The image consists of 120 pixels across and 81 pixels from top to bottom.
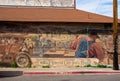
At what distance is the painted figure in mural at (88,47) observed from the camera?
90.4 feet

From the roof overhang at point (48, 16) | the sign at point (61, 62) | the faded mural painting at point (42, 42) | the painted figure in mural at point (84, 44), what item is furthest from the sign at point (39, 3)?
the sign at point (61, 62)

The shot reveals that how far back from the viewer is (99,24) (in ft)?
91.1

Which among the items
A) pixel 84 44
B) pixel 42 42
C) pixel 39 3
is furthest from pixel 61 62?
pixel 39 3

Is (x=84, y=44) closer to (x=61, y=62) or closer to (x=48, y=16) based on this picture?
(x=61, y=62)

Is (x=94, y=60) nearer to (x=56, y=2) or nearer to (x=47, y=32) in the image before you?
(x=47, y=32)

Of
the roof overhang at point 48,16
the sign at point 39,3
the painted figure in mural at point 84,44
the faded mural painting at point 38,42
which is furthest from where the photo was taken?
the sign at point 39,3

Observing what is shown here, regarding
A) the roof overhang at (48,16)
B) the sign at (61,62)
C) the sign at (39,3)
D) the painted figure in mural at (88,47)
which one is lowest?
the sign at (61,62)

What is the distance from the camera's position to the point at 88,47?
27641 mm

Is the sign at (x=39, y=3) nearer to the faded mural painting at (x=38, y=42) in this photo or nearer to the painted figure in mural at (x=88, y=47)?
the faded mural painting at (x=38, y=42)

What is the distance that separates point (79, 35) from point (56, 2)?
4008 mm

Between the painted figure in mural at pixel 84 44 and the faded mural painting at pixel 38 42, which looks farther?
the painted figure in mural at pixel 84 44

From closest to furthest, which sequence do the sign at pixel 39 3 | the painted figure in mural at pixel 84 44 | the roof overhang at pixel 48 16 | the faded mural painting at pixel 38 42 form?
the roof overhang at pixel 48 16 → the faded mural painting at pixel 38 42 → the painted figure in mural at pixel 84 44 → the sign at pixel 39 3

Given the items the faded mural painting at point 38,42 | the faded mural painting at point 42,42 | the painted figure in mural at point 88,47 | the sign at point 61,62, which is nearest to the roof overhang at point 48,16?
the faded mural painting at point 38,42

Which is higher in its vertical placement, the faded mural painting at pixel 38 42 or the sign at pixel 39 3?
the sign at pixel 39 3
